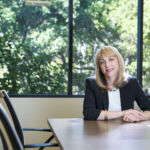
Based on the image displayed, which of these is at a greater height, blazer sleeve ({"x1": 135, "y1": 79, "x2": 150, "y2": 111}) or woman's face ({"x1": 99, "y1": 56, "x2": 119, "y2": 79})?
woman's face ({"x1": 99, "y1": 56, "x2": 119, "y2": 79})

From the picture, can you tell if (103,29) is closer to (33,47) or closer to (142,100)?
(33,47)

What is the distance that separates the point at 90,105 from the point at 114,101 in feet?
0.76

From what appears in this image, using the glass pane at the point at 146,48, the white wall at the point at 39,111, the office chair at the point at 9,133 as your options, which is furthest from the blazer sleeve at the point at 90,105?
the glass pane at the point at 146,48

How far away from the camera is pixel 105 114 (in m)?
2.62

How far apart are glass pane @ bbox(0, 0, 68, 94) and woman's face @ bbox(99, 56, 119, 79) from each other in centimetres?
149

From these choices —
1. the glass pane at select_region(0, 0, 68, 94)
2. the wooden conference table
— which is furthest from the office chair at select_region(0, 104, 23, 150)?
the glass pane at select_region(0, 0, 68, 94)

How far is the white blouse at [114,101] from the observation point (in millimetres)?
2932

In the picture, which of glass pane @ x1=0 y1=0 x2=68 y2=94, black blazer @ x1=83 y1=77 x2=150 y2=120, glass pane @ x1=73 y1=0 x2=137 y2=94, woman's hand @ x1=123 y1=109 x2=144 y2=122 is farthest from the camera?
glass pane @ x1=73 y1=0 x2=137 y2=94

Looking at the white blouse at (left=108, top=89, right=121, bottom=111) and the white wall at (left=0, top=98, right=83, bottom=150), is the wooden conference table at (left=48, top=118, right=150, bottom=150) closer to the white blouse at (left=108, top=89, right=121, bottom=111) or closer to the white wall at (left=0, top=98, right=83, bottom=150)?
the white blouse at (left=108, top=89, right=121, bottom=111)

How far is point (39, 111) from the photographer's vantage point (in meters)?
4.19

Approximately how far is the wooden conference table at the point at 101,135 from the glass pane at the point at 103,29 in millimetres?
2054

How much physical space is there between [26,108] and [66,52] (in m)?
0.89

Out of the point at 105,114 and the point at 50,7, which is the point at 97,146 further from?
the point at 50,7

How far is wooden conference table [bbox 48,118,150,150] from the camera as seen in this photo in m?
1.62
